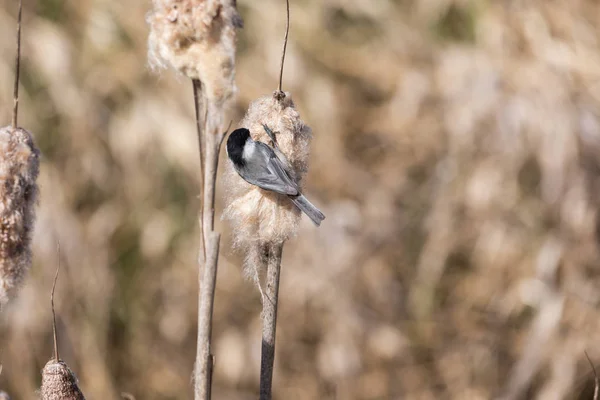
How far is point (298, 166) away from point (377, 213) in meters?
Answer: 1.77

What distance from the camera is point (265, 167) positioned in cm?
51

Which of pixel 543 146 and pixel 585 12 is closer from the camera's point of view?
pixel 543 146

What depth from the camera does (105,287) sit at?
2.36m

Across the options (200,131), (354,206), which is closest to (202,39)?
(200,131)

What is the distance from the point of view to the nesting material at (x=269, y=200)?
0.52 metres

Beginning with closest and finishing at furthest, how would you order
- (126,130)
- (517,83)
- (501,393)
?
(501,393) < (517,83) < (126,130)

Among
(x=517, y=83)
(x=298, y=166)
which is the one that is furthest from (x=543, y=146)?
(x=298, y=166)

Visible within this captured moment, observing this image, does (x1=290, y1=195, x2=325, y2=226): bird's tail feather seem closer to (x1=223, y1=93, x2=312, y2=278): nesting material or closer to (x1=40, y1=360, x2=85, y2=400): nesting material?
(x1=223, y1=93, x2=312, y2=278): nesting material

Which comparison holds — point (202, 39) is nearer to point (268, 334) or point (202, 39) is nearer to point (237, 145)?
point (237, 145)

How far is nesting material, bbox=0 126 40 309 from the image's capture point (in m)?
0.48

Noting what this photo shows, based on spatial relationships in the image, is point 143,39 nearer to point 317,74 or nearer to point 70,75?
point 70,75

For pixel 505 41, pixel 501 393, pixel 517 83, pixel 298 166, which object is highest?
pixel 505 41

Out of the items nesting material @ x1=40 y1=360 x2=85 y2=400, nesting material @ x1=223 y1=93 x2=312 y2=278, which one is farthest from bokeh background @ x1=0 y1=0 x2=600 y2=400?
nesting material @ x1=40 y1=360 x2=85 y2=400

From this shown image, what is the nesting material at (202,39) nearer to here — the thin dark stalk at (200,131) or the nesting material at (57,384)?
the thin dark stalk at (200,131)
